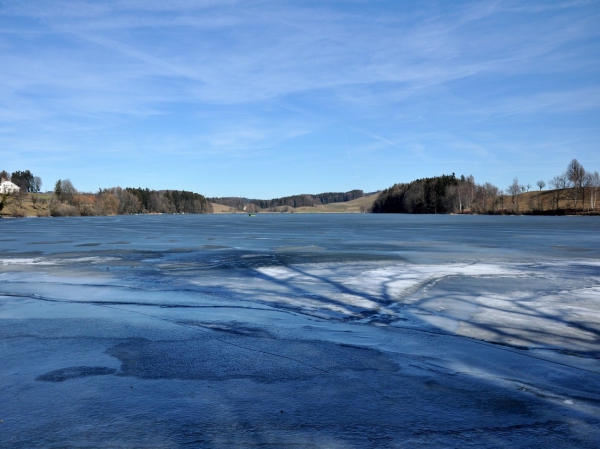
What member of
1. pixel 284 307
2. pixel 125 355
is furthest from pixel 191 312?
pixel 125 355

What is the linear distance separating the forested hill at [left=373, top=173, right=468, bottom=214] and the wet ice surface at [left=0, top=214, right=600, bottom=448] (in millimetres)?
129065

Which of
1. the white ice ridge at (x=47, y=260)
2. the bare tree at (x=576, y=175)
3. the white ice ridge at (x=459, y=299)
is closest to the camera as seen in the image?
the white ice ridge at (x=459, y=299)

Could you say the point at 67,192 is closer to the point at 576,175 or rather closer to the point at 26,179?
→ the point at 26,179

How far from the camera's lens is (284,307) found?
841cm

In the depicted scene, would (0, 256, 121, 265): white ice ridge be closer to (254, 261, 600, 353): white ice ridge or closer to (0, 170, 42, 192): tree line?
(254, 261, 600, 353): white ice ridge

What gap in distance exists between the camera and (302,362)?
17.3 feet

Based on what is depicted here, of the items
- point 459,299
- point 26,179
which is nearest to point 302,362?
point 459,299

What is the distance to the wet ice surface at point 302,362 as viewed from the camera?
143 inches

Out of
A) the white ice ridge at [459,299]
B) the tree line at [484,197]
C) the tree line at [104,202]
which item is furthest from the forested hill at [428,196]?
the white ice ridge at [459,299]

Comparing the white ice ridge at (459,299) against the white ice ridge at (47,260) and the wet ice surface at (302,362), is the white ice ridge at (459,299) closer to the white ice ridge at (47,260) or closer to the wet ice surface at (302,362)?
the wet ice surface at (302,362)

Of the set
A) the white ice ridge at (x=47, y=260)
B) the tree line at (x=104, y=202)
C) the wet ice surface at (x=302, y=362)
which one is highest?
the tree line at (x=104, y=202)

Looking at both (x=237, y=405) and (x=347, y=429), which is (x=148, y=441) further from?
(x=347, y=429)

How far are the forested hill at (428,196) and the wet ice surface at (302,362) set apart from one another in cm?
12906

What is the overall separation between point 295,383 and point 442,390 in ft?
4.49
